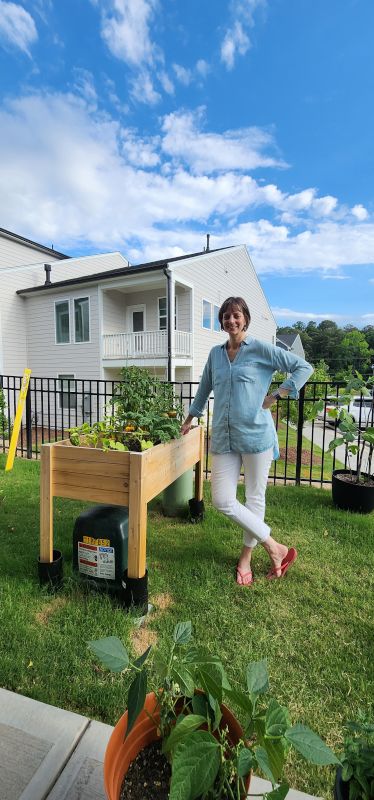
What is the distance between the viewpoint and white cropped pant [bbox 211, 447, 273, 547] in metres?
2.27

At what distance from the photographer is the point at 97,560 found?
2.15 m

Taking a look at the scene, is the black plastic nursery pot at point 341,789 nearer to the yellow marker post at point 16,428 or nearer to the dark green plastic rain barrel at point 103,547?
the dark green plastic rain barrel at point 103,547

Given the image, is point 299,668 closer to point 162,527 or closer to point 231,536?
point 231,536

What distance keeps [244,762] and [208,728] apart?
141 millimetres

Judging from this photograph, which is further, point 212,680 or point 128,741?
point 128,741

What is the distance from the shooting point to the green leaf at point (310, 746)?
75 cm

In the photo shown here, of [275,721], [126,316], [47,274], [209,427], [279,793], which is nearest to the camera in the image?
[279,793]

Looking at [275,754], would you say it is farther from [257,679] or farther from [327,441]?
[327,441]

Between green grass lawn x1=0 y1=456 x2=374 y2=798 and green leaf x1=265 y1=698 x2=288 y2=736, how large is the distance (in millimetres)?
719

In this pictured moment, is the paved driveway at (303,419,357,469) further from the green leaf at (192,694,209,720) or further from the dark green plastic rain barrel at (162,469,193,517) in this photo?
the green leaf at (192,694,209,720)

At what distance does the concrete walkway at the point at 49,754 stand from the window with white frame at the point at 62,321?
42.0 ft

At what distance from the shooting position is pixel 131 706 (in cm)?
89

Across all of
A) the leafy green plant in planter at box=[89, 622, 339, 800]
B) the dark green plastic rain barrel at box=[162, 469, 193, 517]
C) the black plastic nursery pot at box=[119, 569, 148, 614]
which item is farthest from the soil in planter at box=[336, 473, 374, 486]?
the leafy green plant in planter at box=[89, 622, 339, 800]

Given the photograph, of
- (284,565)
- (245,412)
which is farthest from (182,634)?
(284,565)
